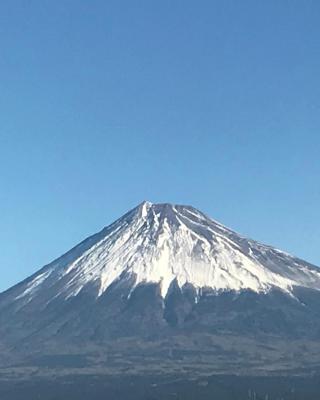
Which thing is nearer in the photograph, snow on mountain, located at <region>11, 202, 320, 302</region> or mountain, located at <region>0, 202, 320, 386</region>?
mountain, located at <region>0, 202, 320, 386</region>

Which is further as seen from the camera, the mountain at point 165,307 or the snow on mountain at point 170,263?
the snow on mountain at point 170,263

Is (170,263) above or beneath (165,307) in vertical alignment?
above

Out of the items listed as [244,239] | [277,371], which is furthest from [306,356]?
[244,239]

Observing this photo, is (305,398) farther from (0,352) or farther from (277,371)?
(0,352)
